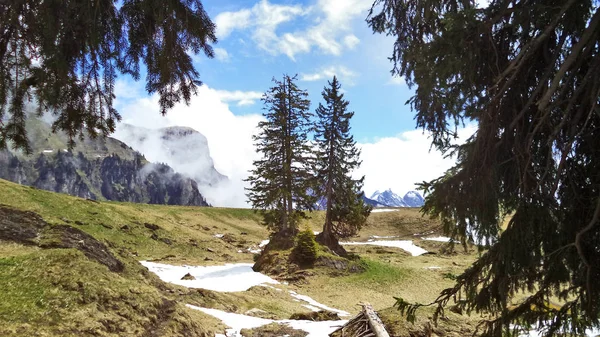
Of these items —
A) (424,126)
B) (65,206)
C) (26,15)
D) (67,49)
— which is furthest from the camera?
(65,206)

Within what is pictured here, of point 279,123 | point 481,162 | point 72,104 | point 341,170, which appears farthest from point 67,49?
point 341,170

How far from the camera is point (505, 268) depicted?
14.2 ft

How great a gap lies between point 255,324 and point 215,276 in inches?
383

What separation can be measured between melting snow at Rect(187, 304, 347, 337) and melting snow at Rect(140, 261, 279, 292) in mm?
5480

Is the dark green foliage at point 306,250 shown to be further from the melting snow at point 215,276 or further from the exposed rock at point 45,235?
the exposed rock at point 45,235

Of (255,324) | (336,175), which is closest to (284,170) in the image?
(336,175)

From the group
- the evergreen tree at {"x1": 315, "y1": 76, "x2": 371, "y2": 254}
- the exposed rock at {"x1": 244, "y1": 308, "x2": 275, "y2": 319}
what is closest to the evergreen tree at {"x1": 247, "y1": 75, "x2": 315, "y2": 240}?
the evergreen tree at {"x1": 315, "y1": 76, "x2": 371, "y2": 254}

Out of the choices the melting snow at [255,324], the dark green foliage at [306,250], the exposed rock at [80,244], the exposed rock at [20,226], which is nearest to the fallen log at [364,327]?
the melting snow at [255,324]

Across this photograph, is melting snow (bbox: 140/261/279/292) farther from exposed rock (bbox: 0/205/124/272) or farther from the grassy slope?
exposed rock (bbox: 0/205/124/272)

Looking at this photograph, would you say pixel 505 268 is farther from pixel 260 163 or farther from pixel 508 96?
pixel 260 163

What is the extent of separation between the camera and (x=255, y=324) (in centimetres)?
843

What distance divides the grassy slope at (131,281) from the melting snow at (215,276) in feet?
5.04

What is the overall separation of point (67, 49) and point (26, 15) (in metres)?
0.49

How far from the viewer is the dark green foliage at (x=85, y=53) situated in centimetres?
388
